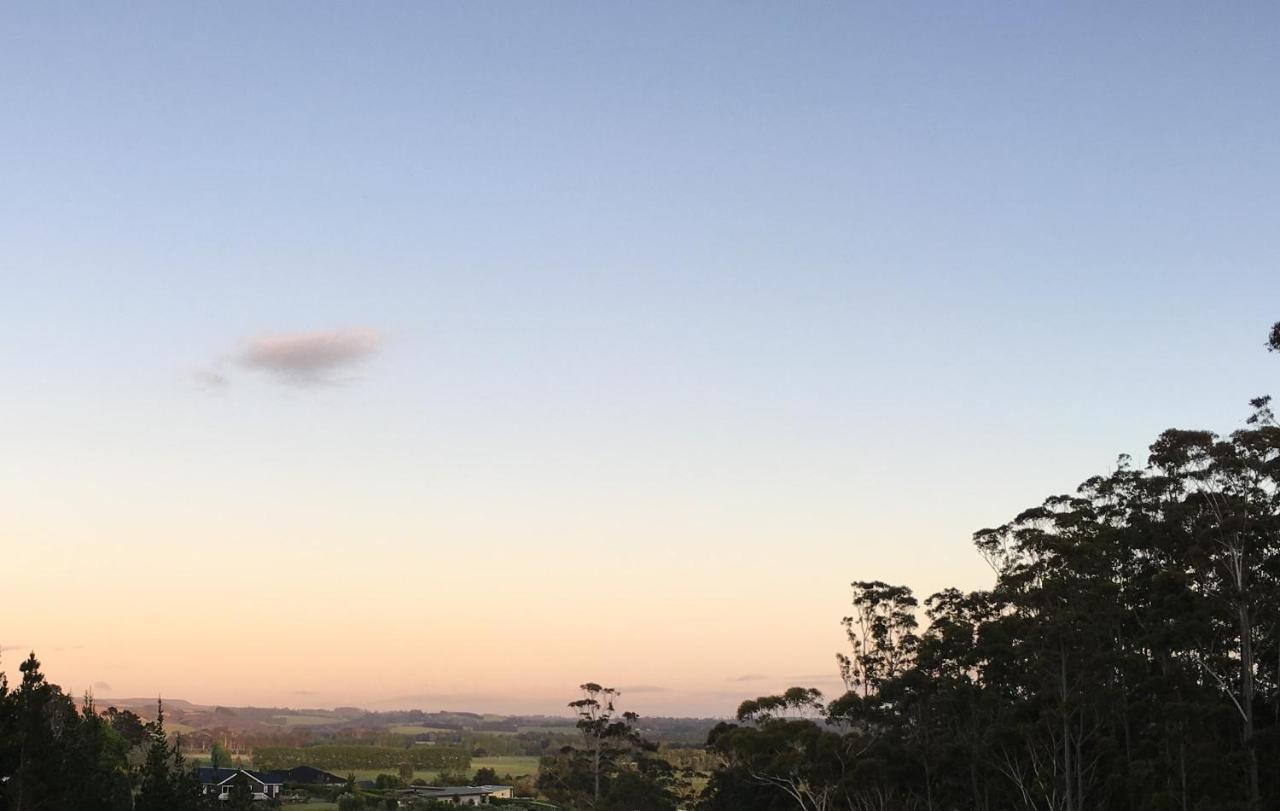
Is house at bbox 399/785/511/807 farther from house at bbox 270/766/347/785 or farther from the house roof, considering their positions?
house at bbox 270/766/347/785

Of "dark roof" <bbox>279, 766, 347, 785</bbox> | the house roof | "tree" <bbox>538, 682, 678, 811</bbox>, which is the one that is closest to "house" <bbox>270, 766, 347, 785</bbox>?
"dark roof" <bbox>279, 766, 347, 785</bbox>

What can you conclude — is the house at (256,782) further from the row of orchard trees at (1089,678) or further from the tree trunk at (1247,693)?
the tree trunk at (1247,693)

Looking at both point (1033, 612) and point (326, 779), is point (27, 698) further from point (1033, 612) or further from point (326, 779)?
point (326, 779)

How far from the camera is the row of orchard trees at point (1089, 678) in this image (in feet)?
190

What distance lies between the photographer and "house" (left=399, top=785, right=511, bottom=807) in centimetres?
14050

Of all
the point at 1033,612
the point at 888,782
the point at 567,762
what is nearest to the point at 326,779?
the point at 567,762

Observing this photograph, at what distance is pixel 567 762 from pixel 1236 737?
83.3 m

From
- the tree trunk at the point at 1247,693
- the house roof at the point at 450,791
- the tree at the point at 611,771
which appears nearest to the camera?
the tree trunk at the point at 1247,693

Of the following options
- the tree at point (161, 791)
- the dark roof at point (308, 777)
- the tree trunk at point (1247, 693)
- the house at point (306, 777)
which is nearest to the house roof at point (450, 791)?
the house at point (306, 777)

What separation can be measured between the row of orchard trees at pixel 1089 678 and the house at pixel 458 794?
61.6m

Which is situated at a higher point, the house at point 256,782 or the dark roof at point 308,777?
the house at point 256,782

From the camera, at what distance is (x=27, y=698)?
148ft

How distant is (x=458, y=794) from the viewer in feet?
486

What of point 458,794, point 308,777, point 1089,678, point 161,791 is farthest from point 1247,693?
point 308,777
